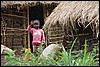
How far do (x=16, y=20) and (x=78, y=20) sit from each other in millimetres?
4713

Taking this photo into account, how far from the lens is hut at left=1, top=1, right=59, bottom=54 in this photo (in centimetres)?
985

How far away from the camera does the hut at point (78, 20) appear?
19.0 ft

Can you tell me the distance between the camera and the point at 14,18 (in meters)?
10.3

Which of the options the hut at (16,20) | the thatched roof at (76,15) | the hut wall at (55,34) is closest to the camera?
the thatched roof at (76,15)

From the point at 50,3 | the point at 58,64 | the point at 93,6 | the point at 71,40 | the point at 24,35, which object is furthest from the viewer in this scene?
the point at 24,35

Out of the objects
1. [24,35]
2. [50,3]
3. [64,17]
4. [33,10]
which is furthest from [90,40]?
[33,10]

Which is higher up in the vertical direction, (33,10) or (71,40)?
(33,10)

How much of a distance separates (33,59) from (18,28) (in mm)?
5699

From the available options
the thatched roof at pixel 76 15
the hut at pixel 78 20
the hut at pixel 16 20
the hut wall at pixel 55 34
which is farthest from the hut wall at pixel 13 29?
the thatched roof at pixel 76 15

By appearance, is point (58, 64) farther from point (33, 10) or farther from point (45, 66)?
point (33, 10)

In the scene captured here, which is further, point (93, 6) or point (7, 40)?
point (7, 40)

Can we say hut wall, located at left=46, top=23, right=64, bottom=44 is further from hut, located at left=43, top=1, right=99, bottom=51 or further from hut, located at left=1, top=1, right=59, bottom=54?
hut, located at left=43, top=1, right=99, bottom=51

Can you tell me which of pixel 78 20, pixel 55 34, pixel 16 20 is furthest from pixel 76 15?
pixel 16 20

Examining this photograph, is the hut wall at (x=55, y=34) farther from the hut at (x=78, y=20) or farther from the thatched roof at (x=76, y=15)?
the thatched roof at (x=76, y=15)
